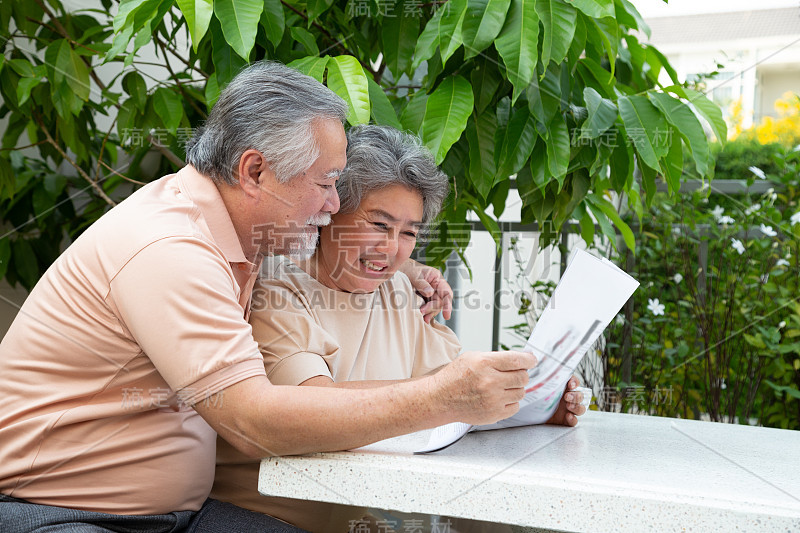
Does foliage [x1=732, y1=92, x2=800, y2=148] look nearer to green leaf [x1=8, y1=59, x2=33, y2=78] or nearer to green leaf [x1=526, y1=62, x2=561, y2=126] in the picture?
green leaf [x1=526, y1=62, x2=561, y2=126]

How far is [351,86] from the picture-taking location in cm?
122

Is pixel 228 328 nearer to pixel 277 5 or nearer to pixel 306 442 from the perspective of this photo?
pixel 306 442

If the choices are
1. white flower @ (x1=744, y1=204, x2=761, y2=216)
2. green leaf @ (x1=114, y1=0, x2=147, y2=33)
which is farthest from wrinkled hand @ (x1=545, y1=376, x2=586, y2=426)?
white flower @ (x1=744, y1=204, x2=761, y2=216)

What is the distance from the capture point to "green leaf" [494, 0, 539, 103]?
1.15 metres

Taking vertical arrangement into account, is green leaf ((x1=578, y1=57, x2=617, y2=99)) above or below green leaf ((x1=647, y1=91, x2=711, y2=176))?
above

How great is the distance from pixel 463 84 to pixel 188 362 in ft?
2.34

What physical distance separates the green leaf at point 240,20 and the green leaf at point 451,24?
0.30 metres

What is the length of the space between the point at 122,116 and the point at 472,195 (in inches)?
34.7

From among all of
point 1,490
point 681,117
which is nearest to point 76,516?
point 1,490

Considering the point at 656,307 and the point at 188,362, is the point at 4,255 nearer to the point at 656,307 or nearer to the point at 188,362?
the point at 188,362

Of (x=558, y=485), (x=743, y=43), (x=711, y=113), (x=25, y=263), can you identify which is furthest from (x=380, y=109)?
(x=743, y=43)

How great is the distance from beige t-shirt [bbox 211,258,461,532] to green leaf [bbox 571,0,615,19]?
25.7 inches

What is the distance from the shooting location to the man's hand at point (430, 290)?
152 centimetres

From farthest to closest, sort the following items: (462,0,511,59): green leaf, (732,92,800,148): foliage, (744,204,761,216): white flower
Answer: (732,92,800,148): foliage
(744,204,761,216): white flower
(462,0,511,59): green leaf
